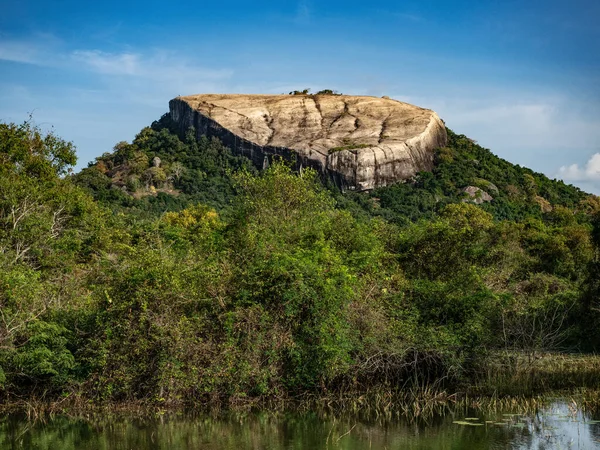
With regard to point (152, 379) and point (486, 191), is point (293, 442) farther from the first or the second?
point (486, 191)

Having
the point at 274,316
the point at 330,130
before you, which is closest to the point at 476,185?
the point at 330,130

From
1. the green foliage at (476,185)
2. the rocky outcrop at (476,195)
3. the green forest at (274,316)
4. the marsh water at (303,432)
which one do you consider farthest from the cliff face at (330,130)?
the marsh water at (303,432)

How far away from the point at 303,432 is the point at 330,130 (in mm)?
83264

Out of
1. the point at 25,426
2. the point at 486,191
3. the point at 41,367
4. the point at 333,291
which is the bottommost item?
the point at 25,426

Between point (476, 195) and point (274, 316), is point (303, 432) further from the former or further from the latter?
point (476, 195)

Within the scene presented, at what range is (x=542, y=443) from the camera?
49.2 feet

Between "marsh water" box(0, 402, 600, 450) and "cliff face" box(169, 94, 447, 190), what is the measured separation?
6935cm

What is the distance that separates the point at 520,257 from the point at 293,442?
27853 millimetres

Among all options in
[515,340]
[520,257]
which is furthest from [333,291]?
[520,257]

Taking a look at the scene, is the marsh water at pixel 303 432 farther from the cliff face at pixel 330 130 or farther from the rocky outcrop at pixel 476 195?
the cliff face at pixel 330 130

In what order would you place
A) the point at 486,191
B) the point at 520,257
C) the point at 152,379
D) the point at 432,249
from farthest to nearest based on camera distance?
the point at 486,191 < the point at 520,257 < the point at 432,249 < the point at 152,379

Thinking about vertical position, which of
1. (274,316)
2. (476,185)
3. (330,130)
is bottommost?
(274,316)

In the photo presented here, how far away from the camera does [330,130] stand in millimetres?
98438

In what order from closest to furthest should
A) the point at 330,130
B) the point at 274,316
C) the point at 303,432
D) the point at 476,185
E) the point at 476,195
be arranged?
1. the point at 303,432
2. the point at 274,316
3. the point at 476,195
4. the point at 476,185
5. the point at 330,130
